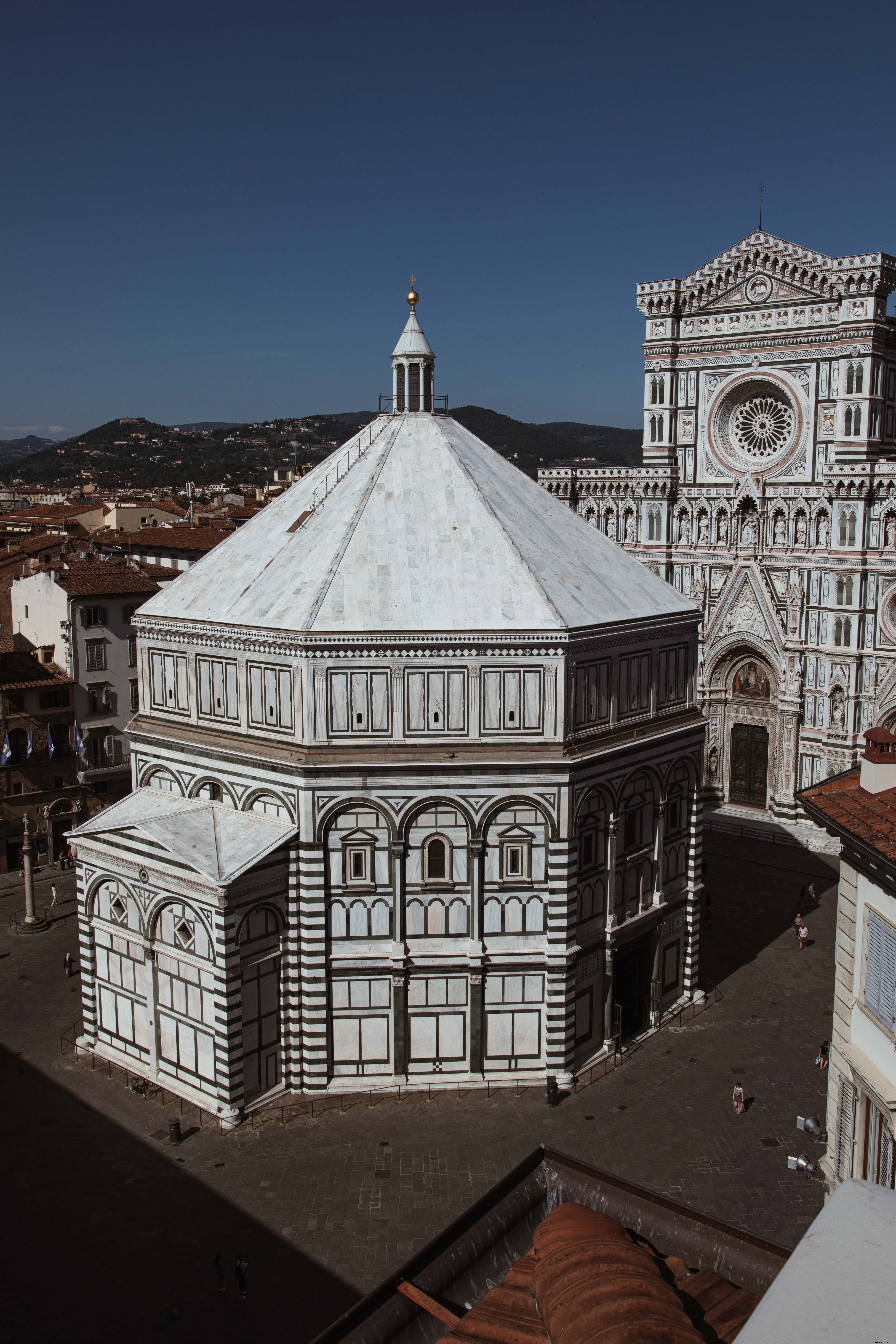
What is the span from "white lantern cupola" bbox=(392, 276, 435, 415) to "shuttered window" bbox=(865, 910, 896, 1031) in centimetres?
2063

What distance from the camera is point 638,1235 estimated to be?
39.6 ft

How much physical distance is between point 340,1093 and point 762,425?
117ft

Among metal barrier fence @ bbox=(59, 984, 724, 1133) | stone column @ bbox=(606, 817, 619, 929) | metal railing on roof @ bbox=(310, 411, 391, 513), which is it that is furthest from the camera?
metal railing on roof @ bbox=(310, 411, 391, 513)

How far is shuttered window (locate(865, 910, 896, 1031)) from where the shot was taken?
17734mm

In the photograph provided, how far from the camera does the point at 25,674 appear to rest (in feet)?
138

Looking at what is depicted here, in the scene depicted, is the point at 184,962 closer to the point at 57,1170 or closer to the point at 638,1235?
the point at 57,1170

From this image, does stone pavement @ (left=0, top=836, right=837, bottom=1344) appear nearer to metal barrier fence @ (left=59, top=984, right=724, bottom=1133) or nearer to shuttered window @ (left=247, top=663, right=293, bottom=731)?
metal barrier fence @ (left=59, top=984, right=724, bottom=1133)

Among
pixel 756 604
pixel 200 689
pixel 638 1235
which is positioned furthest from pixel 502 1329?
pixel 756 604

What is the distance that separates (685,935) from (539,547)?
465 inches

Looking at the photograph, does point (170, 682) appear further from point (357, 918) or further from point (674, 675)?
point (674, 675)

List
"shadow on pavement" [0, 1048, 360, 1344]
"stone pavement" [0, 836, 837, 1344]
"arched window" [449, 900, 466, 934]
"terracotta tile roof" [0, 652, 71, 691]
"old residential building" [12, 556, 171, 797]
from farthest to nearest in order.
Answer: "old residential building" [12, 556, 171, 797]
"terracotta tile roof" [0, 652, 71, 691]
"arched window" [449, 900, 466, 934]
"stone pavement" [0, 836, 837, 1344]
"shadow on pavement" [0, 1048, 360, 1344]

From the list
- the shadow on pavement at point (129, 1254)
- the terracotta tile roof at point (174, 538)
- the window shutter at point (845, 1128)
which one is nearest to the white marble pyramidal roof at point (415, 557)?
the window shutter at point (845, 1128)

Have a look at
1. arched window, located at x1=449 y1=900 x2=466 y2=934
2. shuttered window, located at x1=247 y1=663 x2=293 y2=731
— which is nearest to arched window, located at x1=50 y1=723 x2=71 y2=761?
shuttered window, located at x1=247 y1=663 x2=293 y2=731

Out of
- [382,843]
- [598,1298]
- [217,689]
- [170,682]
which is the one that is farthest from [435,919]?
A: [598,1298]
